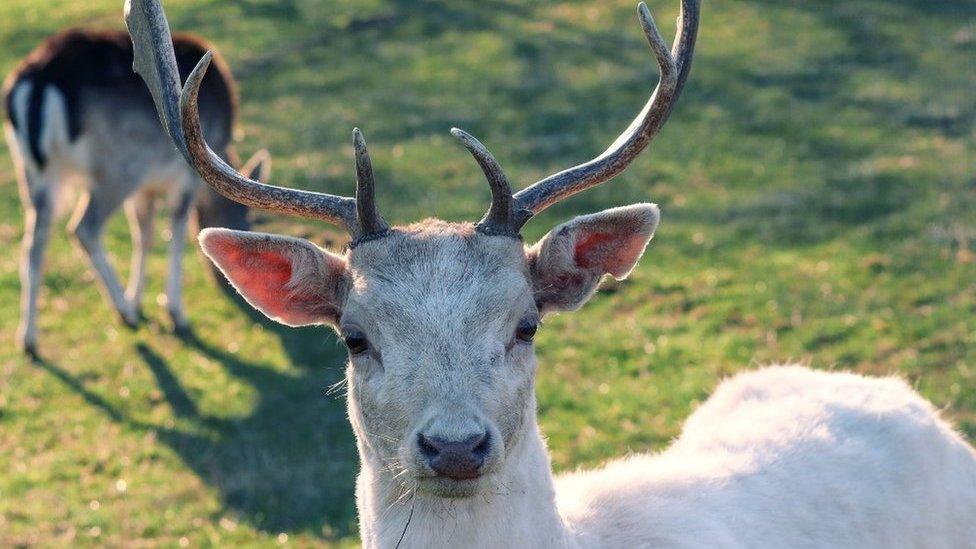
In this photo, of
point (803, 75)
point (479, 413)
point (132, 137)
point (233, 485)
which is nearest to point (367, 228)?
point (479, 413)

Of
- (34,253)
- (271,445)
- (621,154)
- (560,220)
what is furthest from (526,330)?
(560,220)

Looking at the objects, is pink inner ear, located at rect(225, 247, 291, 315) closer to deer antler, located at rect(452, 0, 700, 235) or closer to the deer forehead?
the deer forehead

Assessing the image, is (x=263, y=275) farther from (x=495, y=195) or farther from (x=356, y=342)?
(x=495, y=195)

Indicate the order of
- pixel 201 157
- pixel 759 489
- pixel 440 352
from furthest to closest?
pixel 759 489 → pixel 201 157 → pixel 440 352

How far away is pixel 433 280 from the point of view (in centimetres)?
397

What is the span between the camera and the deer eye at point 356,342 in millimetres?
4113

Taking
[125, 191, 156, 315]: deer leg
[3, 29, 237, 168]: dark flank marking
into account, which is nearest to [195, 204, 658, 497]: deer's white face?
[3, 29, 237, 168]: dark flank marking

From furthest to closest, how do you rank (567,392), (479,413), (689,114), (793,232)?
1. (689,114)
2. (793,232)
3. (567,392)
4. (479,413)

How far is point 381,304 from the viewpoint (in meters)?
4.00

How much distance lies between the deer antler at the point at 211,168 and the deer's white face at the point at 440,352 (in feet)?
0.45

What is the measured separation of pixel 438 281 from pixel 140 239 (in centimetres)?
814

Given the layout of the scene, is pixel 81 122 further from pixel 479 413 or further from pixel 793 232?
pixel 479 413

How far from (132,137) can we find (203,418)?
2806mm

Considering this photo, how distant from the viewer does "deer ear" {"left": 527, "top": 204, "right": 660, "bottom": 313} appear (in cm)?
430
